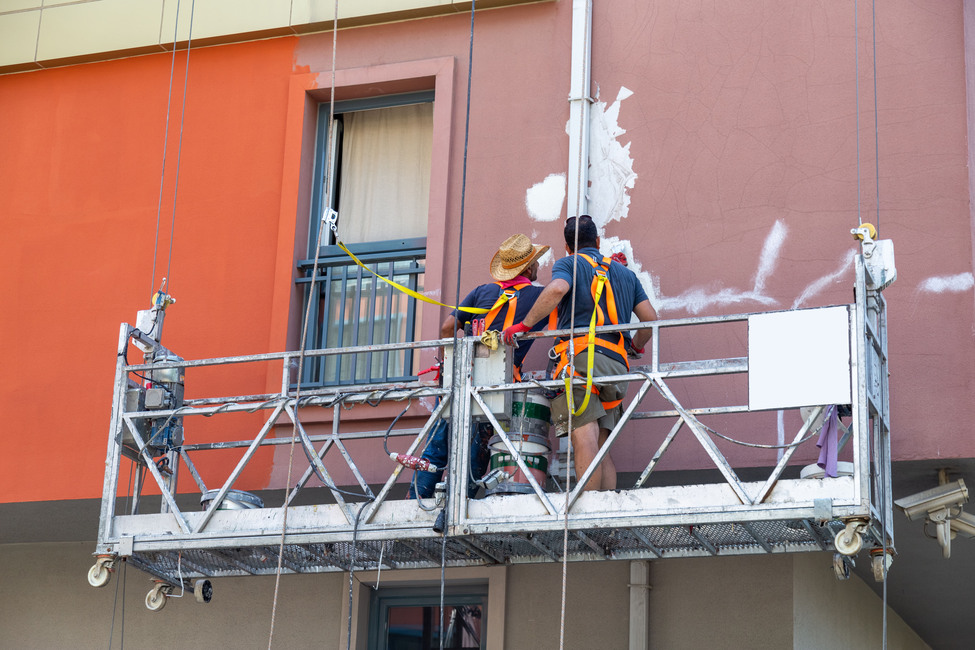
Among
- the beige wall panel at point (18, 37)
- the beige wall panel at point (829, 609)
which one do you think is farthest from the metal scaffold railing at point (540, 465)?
the beige wall panel at point (18, 37)

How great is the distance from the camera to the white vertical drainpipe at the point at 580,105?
421 inches

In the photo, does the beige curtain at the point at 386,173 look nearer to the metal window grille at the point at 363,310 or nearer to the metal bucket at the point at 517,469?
the metal window grille at the point at 363,310

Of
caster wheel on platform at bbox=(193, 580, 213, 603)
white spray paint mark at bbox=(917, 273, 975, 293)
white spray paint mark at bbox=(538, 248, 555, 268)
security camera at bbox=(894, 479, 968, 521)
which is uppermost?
white spray paint mark at bbox=(538, 248, 555, 268)

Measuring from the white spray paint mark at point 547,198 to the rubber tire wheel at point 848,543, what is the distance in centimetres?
391

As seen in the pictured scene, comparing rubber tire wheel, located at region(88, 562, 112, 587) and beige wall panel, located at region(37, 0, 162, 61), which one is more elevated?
beige wall panel, located at region(37, 0, 162, 61)

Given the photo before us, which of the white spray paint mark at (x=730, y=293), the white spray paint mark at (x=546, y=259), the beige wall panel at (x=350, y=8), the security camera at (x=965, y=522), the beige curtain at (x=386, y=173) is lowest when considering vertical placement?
the security camera at (x=965, y=522)

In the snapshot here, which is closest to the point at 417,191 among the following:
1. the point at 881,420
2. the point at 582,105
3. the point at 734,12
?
the point at 582,105

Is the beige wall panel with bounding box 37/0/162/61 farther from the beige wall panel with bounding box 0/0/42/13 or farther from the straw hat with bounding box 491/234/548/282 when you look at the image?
the straw hat with bounding box 491/234/548/282

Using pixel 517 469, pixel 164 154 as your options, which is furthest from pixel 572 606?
pixel 164 154

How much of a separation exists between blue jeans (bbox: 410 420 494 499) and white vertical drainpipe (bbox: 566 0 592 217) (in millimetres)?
2123

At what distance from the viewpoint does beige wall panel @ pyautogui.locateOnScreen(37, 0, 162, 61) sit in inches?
492

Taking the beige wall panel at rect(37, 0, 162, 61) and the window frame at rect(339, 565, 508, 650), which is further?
the beige wall panel at rect(37, 0, 162, 61)

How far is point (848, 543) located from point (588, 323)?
2.27 metres

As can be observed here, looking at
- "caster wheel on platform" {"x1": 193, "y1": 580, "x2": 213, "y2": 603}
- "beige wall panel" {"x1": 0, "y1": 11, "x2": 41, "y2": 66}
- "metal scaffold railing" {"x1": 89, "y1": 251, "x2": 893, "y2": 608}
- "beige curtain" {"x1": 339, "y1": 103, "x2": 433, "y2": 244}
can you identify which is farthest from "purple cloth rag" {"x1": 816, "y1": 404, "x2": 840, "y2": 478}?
"beige wall panel" {"x1": 0, "y1": 11, "x2": 41, "y2": 66}
